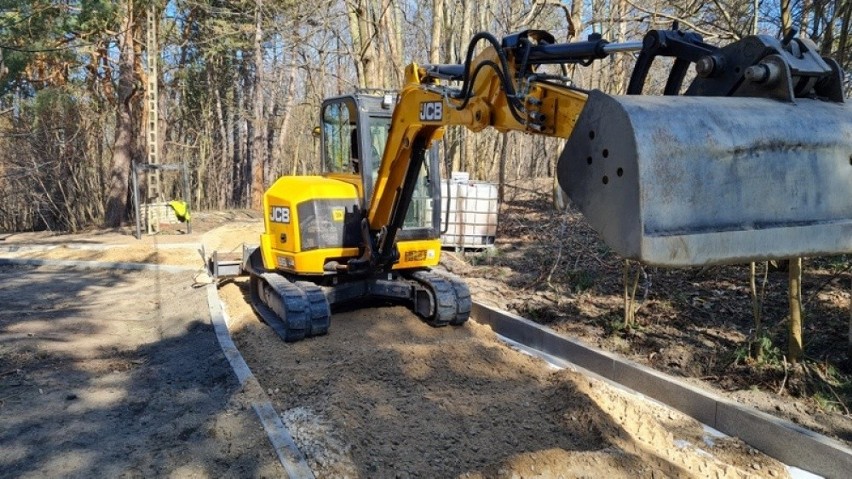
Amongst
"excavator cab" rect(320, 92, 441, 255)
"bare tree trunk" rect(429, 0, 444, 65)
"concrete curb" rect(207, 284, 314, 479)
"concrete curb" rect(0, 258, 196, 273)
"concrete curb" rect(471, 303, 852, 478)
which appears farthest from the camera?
"bare tree trunk" rect(429, 0, 444, 65)

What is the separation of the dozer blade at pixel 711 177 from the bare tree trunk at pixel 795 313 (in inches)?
113

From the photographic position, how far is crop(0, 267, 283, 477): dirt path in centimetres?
411

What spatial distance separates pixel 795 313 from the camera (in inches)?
216

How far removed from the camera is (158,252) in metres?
12.8

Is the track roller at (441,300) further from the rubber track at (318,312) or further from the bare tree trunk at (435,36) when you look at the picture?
the bare tree trunk at (435,36)

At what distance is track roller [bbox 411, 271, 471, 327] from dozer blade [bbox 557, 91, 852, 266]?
4.44m

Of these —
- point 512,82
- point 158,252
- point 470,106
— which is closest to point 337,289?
point 470,106

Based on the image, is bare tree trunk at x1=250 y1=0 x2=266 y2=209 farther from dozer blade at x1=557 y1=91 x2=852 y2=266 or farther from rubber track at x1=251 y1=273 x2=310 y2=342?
dozer blade at x1=557 y1=91 x2=852 y2=266

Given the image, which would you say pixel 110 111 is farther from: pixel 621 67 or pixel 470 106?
pixel 470 106

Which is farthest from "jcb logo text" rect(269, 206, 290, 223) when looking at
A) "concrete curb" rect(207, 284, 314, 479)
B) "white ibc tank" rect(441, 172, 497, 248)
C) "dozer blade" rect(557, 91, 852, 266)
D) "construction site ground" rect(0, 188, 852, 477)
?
"white ibc tank" rect(441, 172, 497, 248)

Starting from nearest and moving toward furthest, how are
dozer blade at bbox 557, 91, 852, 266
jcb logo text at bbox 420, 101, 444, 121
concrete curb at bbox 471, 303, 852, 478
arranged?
dozer blade at bbox 557, 91, 852, 266 → concrete curb at bbox 471, 303, 852, 478 → jcb logo text at bbox 420, 101, 444, 121

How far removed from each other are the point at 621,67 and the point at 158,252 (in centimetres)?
1155

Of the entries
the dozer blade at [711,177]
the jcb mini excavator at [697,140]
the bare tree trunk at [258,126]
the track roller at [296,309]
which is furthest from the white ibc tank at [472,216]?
the bare tree trunk at [258,126]

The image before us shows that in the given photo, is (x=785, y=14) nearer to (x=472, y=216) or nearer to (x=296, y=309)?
(x=472, y=216)
